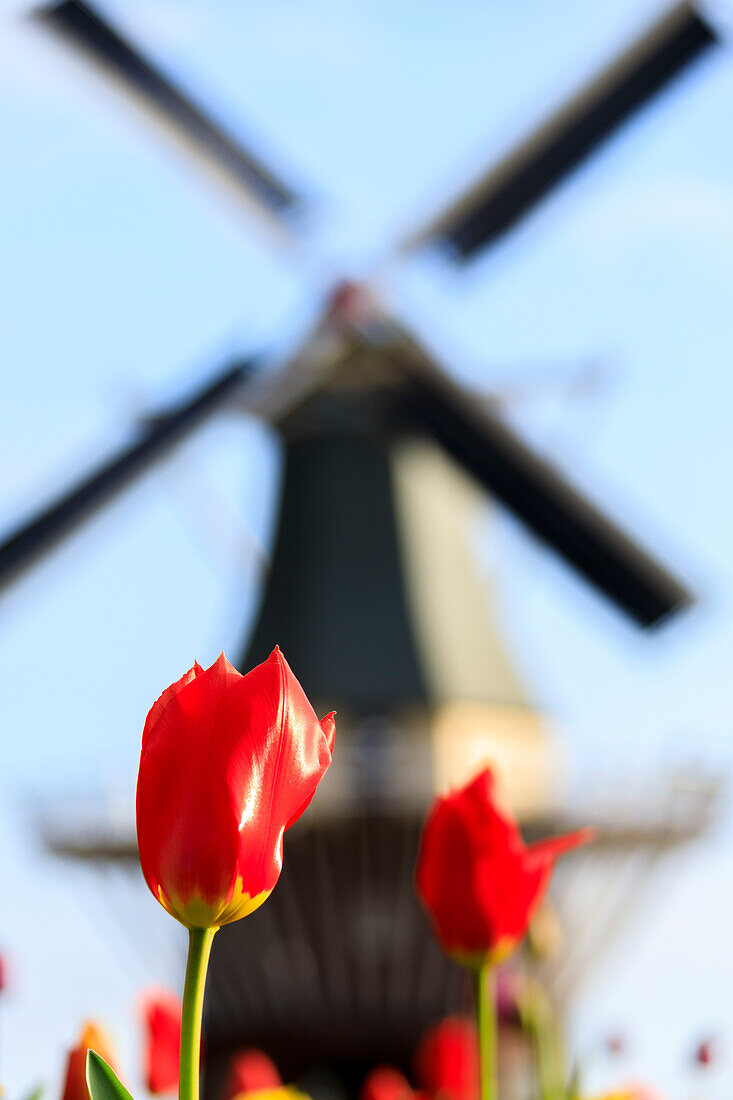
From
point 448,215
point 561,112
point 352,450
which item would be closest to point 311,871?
point 352,450

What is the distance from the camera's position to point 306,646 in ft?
41.7

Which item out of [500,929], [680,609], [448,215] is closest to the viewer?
[500,929]

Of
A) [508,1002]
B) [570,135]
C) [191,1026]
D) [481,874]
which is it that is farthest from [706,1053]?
[570,135]

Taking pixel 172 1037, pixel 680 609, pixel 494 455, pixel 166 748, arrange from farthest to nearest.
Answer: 1. pixel 494 455
2. pixel 680 609
3. pixel 172 1037
4. pixel 166 748

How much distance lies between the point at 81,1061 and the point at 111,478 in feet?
28.8

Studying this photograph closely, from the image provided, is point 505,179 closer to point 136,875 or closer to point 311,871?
point 311,871

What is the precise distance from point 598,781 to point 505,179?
5.05 meters

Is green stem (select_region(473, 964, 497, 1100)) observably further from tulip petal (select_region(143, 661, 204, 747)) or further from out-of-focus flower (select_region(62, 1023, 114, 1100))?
tulip petal (select_region(143, 661, 204, 747))

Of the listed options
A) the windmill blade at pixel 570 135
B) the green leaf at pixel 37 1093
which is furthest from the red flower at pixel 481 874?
the windmill blade at pixel 570 135

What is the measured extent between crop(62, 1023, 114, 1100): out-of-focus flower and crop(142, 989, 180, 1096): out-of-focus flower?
0.35m

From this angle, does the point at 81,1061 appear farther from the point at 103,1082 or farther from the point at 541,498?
the point at 541,498

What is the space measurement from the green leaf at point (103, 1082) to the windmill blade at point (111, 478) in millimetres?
7041

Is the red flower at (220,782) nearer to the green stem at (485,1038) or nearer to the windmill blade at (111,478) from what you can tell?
the green stem at (485,1038)

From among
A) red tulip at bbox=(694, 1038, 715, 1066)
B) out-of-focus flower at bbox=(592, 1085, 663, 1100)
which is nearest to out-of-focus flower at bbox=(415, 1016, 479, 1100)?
out-of-focus flower at bbox=(592, 1085, 663, 1100)
